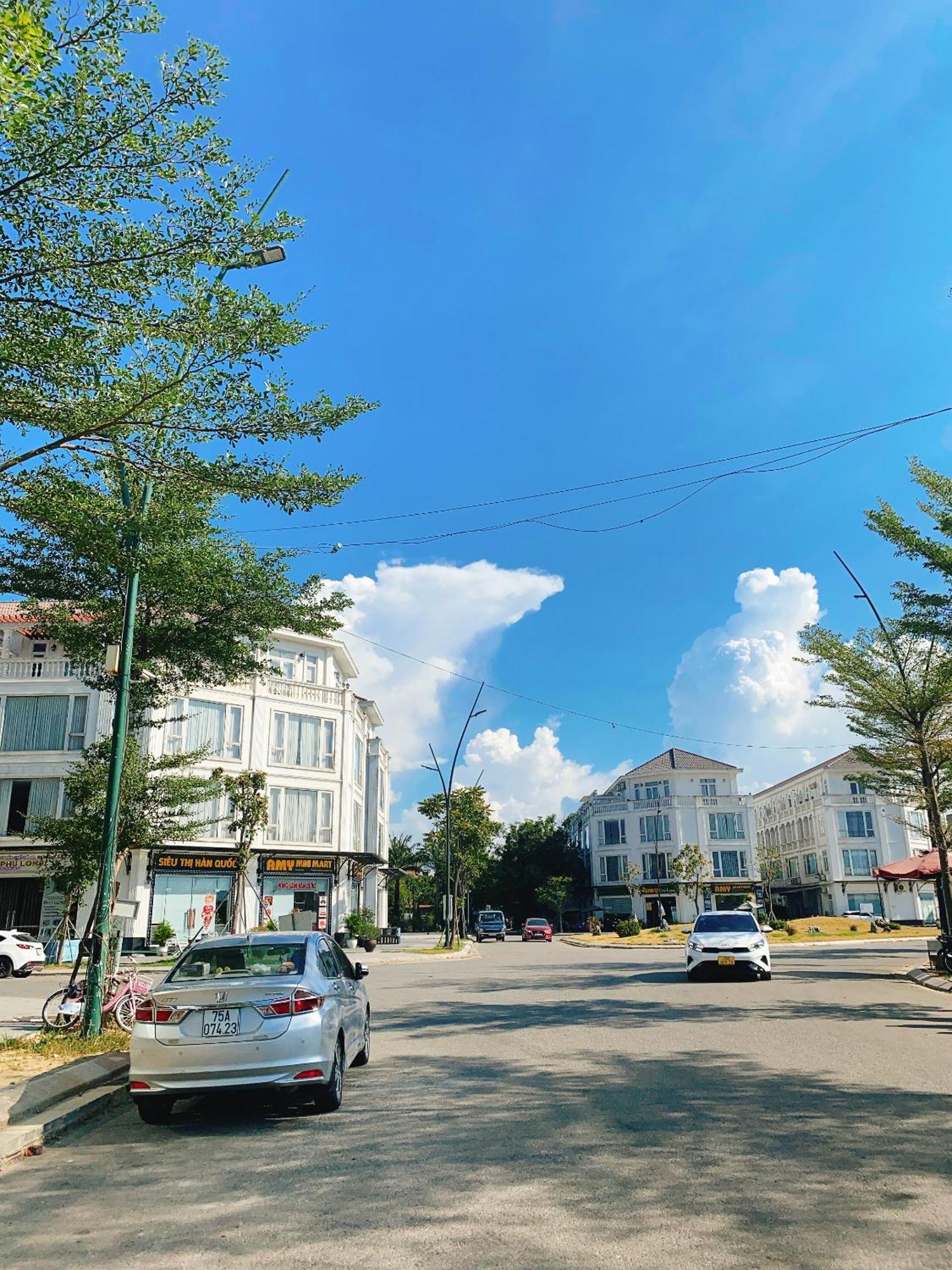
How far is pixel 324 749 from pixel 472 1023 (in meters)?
29.7

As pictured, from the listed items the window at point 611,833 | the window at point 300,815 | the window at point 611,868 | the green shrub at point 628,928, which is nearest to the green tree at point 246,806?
the window at point 300,815

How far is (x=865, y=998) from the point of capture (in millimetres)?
16234

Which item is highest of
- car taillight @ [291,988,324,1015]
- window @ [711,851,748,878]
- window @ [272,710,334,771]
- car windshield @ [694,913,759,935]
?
window @ [272,710,334,771]

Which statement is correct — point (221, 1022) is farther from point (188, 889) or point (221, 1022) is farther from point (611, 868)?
point (611, 868)

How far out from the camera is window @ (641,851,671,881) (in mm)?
69188

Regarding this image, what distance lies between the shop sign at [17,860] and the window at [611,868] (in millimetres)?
46948

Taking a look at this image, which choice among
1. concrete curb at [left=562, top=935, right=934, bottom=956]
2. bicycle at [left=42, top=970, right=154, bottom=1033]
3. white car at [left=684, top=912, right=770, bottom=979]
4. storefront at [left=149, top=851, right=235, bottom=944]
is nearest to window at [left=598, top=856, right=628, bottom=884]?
concrete curb at [left=562, top=935, right=934, bottom=956]

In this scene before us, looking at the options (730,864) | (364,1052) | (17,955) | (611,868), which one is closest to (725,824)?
(730,864)

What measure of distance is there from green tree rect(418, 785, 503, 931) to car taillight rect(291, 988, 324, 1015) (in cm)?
5279

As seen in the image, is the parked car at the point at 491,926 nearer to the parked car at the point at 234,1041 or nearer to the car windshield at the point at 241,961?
the car windshield at the point at 241,961

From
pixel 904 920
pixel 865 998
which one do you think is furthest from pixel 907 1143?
pixel 904 920

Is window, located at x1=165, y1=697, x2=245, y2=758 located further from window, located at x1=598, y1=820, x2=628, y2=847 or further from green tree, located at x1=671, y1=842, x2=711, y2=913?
window, located at x1=598, y1=820, x2=628, y2=847

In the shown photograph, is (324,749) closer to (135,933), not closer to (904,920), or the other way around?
(135,933)

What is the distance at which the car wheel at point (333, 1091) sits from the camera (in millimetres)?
7641
